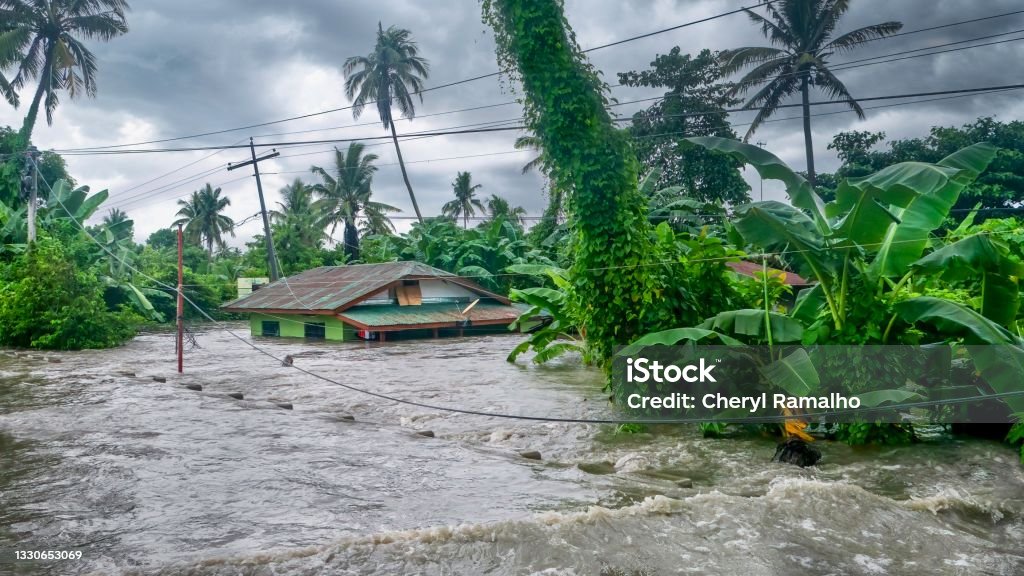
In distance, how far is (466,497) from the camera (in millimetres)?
7262

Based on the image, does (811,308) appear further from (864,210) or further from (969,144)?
(969,144)

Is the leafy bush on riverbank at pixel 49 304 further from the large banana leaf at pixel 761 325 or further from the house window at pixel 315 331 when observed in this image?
the large banana leaf at pixel 761 325

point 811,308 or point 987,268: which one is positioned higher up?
point 987,268

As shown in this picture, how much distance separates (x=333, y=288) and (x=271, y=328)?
4.51m

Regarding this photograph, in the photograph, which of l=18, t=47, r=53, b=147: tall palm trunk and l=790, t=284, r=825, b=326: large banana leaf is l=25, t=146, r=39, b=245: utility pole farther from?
l=790, t=284, r=825, b=326: large banana leaf

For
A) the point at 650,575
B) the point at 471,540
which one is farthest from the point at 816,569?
the point at 471,540

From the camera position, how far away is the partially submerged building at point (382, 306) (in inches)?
999

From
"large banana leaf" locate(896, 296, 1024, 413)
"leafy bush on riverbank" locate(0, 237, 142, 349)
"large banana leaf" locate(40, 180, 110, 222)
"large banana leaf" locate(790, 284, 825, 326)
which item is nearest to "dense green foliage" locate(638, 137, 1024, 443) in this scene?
"large banana leaf" locate(896, 296, 1024, 413)

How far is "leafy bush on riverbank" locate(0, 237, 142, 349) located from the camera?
75.5 ft

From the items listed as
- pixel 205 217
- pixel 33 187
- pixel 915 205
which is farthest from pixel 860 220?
pixel 205 217

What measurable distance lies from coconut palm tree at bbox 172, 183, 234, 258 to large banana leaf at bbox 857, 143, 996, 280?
5280 cm

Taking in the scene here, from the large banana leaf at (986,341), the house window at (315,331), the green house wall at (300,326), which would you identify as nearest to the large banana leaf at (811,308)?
the large banana leaf at (986,341)

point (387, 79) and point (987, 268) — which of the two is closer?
point (987, 268)

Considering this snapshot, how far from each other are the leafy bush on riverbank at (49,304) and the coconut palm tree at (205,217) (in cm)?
3125
